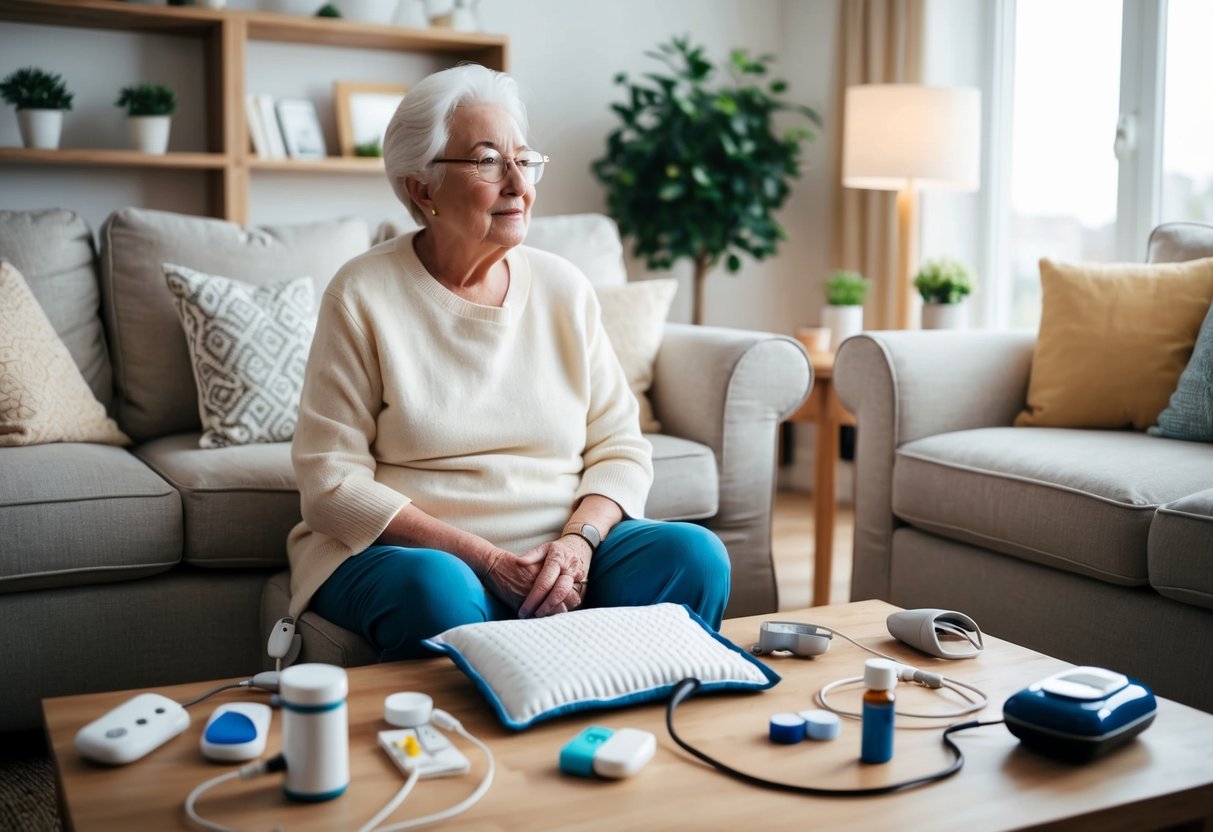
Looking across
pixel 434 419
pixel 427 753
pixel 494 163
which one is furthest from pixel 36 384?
pixel 427 753

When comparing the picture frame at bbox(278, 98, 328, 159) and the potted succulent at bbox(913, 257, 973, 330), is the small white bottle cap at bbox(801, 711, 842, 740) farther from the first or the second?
the picture frame at bbox(278, 98, 328, 159)

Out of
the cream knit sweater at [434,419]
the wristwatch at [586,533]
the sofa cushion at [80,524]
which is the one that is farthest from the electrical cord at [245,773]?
the sofa cushion at [80,524]

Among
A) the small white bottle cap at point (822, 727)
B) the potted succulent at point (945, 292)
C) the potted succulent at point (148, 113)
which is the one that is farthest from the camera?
the potted succulent at point (148, 113)

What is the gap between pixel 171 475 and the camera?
2.13 m

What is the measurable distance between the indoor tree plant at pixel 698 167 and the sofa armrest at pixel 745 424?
53.2 inches

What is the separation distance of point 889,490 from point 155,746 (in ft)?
5.65

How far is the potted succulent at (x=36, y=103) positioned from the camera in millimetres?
3180

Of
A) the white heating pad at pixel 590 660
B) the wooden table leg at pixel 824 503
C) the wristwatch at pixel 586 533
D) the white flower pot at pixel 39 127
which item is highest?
the white flower pot at pixel 39 127

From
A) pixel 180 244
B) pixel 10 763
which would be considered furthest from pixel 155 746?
pixel 180 244

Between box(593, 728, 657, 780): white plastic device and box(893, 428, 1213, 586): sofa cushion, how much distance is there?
3.76 ft

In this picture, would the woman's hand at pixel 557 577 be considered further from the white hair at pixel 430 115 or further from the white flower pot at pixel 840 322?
the white flower pot at pixel 840 322

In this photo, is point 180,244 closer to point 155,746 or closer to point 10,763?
point 10,763

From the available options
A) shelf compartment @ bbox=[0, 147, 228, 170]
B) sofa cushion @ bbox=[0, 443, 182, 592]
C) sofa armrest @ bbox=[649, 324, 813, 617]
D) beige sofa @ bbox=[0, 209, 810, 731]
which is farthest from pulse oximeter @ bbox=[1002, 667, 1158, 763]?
shelf compartment @ bbox=[0, 147, 228, 170]

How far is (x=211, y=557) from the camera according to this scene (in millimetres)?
2055
